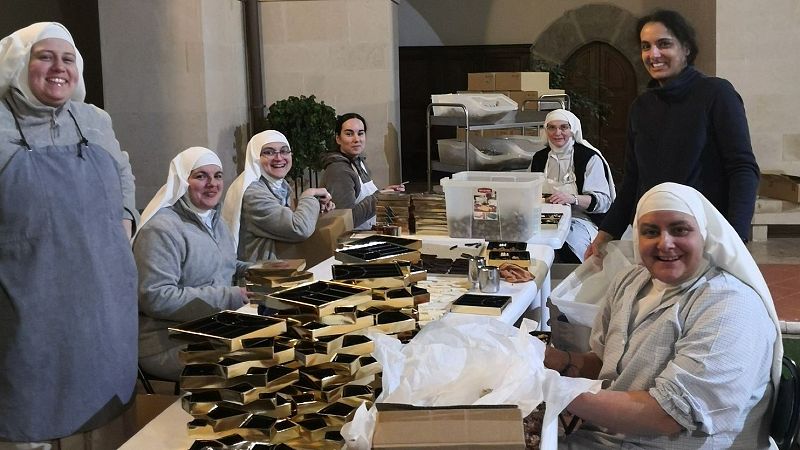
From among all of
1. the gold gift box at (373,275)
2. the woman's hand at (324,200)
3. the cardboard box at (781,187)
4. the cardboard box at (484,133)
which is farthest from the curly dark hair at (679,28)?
the cardboard box at (781,187)

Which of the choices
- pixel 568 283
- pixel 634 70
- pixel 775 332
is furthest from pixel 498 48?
pixel 775 332

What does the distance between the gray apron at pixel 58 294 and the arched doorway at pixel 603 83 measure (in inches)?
427

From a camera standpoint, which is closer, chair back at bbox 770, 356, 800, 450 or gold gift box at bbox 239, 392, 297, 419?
gold gift box at bbox 239, 392, 297, 419

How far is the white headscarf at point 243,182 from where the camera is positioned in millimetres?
4656

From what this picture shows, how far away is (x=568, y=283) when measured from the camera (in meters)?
3.44

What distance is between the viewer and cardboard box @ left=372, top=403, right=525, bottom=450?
1.74 metres

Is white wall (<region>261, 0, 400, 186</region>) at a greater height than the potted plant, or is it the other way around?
white wall (<region>261, 0, 400, 186</region>)

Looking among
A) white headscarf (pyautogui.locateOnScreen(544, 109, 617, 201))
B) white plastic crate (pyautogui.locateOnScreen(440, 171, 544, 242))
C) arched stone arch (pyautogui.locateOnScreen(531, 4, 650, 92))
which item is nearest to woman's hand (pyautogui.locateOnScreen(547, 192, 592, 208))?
white headscarf (pyautogui.locateOnScreen(544, 109, 617, 201))

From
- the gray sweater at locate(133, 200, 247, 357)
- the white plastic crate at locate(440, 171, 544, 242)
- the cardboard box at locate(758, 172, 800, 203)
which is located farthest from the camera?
the cardboard box at locate(758, 172, 800, 203)

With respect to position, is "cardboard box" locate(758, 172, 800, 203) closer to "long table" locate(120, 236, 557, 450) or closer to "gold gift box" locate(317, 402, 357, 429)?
"long table" locate(120, 236, 557, 450)

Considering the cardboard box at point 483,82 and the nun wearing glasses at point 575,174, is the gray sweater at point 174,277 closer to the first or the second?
the nun wearing glasses at point 575,174

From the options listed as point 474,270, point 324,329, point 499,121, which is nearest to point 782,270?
point 499,121

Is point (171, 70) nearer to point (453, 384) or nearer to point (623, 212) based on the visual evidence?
point (623, 212)

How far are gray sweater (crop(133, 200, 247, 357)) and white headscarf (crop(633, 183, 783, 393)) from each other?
65.4 inches
